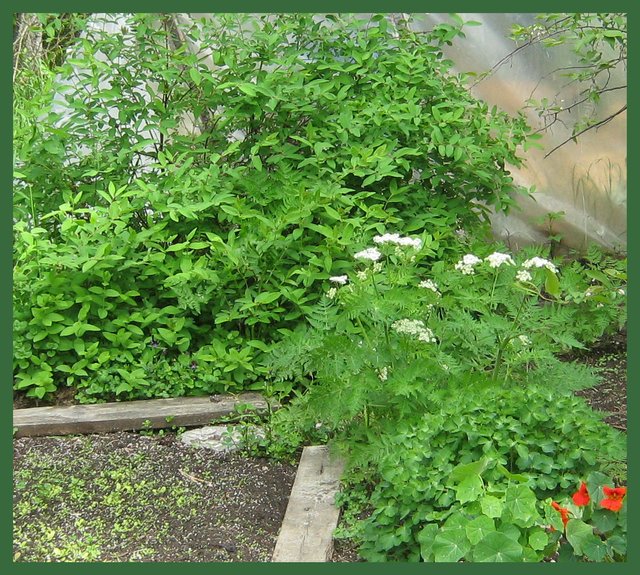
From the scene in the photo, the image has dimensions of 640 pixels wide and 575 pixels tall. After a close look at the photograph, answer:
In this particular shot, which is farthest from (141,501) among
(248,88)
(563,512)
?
(248,88)

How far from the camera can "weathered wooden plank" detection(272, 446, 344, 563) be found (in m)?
3.02

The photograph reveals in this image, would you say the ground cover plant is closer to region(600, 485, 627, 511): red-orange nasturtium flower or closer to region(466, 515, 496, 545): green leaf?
region(466, 515, 496, 545): green leaf

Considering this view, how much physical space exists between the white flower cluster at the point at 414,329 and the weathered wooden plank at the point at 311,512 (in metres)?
0.72

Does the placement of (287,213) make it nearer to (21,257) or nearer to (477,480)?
(21,257)

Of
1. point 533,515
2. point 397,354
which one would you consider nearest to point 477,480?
point 533,515

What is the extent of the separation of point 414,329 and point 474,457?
0.51 metres

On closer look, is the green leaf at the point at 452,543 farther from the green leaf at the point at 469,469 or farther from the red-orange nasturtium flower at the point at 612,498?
the red-orange nasturtium flower at the point at 612,498

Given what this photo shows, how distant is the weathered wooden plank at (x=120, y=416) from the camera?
166 inches

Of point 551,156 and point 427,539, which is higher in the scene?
point 551,156

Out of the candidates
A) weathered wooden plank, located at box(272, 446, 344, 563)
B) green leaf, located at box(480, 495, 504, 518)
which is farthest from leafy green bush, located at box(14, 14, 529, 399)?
green leaf, located at box(480, 495, 504, 518)

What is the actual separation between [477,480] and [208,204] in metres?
2.22

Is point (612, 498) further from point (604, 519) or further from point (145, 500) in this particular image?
point (145, 500)

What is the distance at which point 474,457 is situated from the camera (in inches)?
115

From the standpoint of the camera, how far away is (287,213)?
14.4 feet
